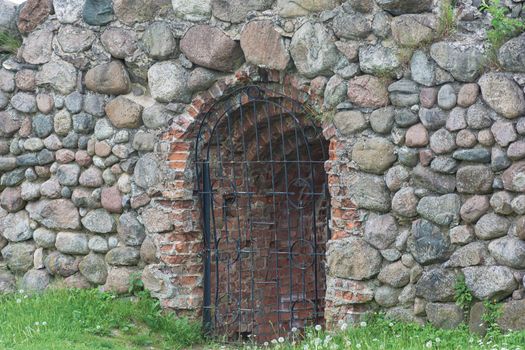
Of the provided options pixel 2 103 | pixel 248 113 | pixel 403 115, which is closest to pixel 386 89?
pixel 403 115

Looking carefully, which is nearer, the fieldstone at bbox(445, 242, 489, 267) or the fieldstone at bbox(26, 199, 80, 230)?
the fieldstone at bbox(445, 242, 489, 267)

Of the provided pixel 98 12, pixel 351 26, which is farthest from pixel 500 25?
pixel 98 12

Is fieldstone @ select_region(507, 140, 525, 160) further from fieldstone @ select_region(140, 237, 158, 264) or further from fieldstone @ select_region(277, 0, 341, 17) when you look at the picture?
fieldstone @ select_region(140, 237, 158, 264)

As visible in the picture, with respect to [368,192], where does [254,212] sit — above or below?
below

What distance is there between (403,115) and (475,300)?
1.36 metres

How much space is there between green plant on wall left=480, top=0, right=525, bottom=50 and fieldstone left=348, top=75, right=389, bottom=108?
86 centimetres

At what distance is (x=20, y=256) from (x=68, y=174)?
913mm

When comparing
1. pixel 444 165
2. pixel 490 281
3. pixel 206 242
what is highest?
pixel 444 165

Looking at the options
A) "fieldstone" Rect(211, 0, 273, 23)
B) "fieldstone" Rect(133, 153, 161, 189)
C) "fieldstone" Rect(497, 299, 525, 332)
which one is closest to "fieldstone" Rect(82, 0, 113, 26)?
"fieldstone" Rect(211, 0, 273, 23)

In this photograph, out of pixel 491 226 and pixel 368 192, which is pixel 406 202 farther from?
pixel 491 226

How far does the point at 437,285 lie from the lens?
6223 mm

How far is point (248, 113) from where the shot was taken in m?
7.67

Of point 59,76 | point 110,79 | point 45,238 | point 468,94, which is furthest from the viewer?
point 45,238

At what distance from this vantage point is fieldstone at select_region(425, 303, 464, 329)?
6148 millimetres
